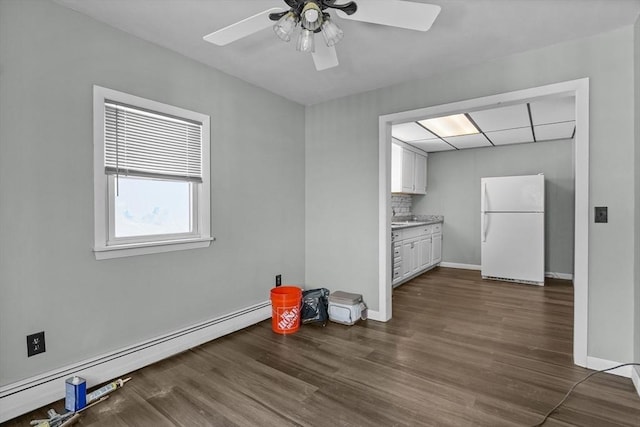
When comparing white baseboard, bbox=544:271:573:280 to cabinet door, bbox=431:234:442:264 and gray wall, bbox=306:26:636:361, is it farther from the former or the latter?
gray wall, bbox=306:26:636:361

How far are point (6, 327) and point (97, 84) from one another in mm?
1568

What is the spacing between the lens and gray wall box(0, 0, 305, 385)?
1797mm

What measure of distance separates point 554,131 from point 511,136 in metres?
0.55

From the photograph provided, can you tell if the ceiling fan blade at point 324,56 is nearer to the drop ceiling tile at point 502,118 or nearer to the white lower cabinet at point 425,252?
the drop ceiling tile at point 502,118

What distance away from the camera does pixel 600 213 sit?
2271 mm

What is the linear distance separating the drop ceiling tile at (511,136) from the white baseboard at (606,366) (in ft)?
10.8

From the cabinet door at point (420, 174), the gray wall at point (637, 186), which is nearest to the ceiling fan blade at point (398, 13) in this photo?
the gray wall at point (637, 186)

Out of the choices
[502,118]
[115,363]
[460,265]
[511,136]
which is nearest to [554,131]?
[511,136]

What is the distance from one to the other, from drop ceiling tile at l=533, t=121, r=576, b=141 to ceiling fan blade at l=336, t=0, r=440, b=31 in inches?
150

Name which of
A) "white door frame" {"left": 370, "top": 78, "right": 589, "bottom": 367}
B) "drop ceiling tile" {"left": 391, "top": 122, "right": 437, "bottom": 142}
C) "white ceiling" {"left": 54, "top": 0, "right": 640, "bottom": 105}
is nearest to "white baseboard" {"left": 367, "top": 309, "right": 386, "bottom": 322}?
"white door frame" {"left": 370, "top": 78, "right": 589, "bottom": 367}

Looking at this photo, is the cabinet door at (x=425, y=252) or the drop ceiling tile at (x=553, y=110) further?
the cabinet door at (x=425, y=252)

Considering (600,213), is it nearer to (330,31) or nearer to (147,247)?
(330,31)

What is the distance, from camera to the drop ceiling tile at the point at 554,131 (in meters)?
4.38

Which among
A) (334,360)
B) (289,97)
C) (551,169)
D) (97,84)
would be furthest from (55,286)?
(551,169)
